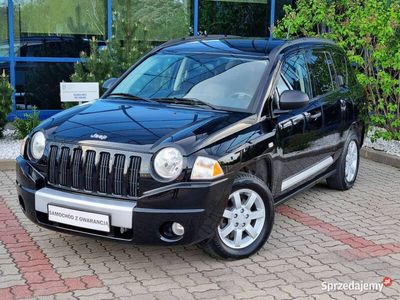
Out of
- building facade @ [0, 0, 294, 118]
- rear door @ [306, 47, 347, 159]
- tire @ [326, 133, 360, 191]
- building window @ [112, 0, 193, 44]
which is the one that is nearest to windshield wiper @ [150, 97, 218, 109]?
rear door @ [306, 47, 347, 159]

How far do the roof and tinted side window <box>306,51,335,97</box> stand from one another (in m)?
0.22

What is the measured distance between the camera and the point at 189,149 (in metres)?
4.14

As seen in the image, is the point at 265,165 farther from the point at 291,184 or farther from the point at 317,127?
the point at 317,127

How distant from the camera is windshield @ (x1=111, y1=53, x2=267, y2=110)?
16.6 feet

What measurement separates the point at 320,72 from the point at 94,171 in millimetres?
3183

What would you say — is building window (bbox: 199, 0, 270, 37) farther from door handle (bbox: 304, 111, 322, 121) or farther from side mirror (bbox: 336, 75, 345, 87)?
door handle (bbox: 304, 111, 322, 121)

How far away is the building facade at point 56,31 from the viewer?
1062 centimetres

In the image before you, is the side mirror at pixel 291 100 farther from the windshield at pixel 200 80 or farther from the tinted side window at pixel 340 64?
the tinted side window at pixel 340 64

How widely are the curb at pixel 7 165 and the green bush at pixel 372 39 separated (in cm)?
483

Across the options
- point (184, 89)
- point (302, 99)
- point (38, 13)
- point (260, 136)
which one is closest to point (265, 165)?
point (260, 136)

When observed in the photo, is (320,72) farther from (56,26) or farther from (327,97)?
(56,26)

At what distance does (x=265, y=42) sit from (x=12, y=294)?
11.3 feet

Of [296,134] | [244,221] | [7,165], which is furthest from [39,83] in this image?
[244,221]

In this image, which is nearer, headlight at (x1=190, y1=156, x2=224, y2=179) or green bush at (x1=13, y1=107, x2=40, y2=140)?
headlight at (x1=190, y1=156, x2=224, y2=179)
